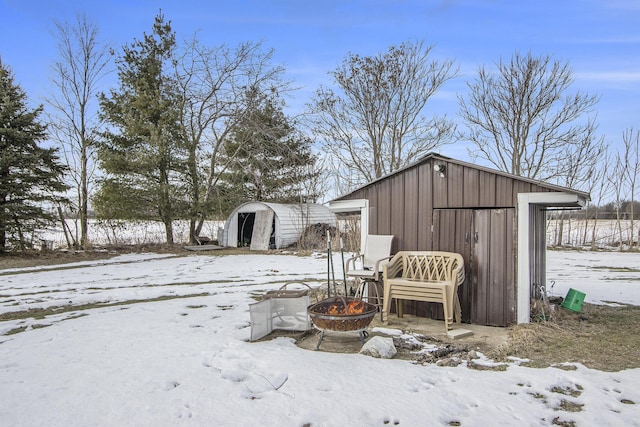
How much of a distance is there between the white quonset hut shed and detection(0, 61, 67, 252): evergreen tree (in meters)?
5.79

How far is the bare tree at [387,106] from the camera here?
17125mm

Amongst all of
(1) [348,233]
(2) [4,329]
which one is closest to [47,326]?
(2) [4,329]

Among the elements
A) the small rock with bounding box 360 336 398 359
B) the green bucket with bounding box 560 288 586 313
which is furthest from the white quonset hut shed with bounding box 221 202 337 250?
the small rock with bounding box 360 336 398 359

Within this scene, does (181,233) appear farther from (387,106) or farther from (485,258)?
(485,258)

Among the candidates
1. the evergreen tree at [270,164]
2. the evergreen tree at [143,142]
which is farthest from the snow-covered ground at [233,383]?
the evergreen tree at [270,164]

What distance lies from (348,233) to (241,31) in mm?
9166

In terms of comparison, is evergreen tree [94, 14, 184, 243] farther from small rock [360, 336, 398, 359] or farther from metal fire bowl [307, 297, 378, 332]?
small rock [360, 336, 398, 359]

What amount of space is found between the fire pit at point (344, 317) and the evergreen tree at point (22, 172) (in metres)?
11.8

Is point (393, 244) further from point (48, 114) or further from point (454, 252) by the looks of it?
point (48, 114)

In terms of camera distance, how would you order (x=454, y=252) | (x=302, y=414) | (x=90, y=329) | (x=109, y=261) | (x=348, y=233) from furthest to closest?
1. (x=348, y=233)
2. (x=109, y=261)
3. (x=454, y=252)
4. (x=90, y=329)
5. (x=302, y=414)

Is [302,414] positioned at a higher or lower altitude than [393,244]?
lower

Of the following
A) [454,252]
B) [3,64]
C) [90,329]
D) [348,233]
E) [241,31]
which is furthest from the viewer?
[241,31]

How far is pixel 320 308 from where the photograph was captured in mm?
4398

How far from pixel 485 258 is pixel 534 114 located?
14206mm
